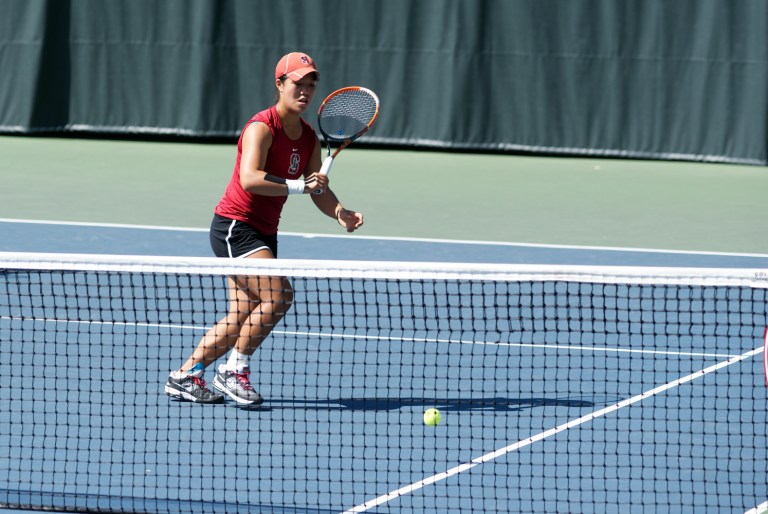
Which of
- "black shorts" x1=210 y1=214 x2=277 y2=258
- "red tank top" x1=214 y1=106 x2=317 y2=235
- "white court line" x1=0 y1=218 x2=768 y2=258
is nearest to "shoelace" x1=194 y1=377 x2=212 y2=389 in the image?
"black shorts" x1=210 y1=214 x2=277 y2=258

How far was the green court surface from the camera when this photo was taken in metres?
10.4

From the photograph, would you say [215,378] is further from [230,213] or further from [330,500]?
[330,500]

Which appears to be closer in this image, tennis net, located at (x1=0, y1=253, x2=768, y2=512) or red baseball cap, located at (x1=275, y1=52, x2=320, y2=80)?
tennis net, located at (x1=0, y1=253, x2=768, y2=512)

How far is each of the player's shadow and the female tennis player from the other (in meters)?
0.22

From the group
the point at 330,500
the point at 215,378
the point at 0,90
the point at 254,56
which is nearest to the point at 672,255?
the point at 215,378

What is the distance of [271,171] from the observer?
576 cm

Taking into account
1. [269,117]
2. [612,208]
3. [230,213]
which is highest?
[269,117]

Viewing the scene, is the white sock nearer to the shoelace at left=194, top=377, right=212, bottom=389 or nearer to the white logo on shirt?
the shoelace at left=194, top=377, right=212, bottom=389

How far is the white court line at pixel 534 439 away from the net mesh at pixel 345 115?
1.73m

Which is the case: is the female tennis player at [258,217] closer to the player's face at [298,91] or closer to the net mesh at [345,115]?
the player's face at [298,91]

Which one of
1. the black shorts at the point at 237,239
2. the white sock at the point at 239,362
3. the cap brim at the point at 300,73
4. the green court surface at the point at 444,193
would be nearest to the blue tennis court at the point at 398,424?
the white sock at the point at 239,362

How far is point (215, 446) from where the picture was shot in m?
5.20

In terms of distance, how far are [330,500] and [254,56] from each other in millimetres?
10627

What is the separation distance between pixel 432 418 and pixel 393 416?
194 mm
